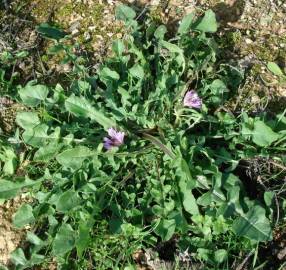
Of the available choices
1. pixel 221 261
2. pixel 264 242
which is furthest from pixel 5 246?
pixel 264 242

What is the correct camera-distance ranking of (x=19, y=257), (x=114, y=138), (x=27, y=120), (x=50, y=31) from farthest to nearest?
(x=50, y=31) < (x=27, y=120) < (x=114, y=138) < (x=19, y=257)

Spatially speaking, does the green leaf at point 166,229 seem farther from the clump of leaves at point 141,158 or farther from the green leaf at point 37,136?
the green leaf at point 37,136

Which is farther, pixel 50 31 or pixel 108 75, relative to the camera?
pixel 50 31

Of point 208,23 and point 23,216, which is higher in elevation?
point 208,23

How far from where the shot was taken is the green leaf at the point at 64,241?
291 centimetres

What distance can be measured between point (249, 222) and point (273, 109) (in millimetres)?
767

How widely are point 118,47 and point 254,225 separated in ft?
3.86

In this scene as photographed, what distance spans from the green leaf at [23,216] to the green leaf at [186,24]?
1204 millimetres

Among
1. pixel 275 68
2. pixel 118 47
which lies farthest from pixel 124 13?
pixel 275 68

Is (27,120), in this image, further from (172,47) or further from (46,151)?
(172,47)

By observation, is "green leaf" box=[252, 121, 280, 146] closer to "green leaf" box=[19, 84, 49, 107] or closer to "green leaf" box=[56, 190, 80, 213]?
"green leaf" box=[56, 190, 80, 213]

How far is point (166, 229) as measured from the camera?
2.96 meters

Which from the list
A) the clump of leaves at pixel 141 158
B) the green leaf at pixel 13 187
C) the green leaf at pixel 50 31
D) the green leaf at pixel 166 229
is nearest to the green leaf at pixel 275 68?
the clump of leaves at pixel 141 158

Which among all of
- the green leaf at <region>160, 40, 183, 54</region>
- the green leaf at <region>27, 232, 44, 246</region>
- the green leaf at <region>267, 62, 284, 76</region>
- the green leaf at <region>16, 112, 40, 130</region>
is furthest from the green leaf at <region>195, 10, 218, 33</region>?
the green leaf at <region>27, 232, 44, 246</region>
